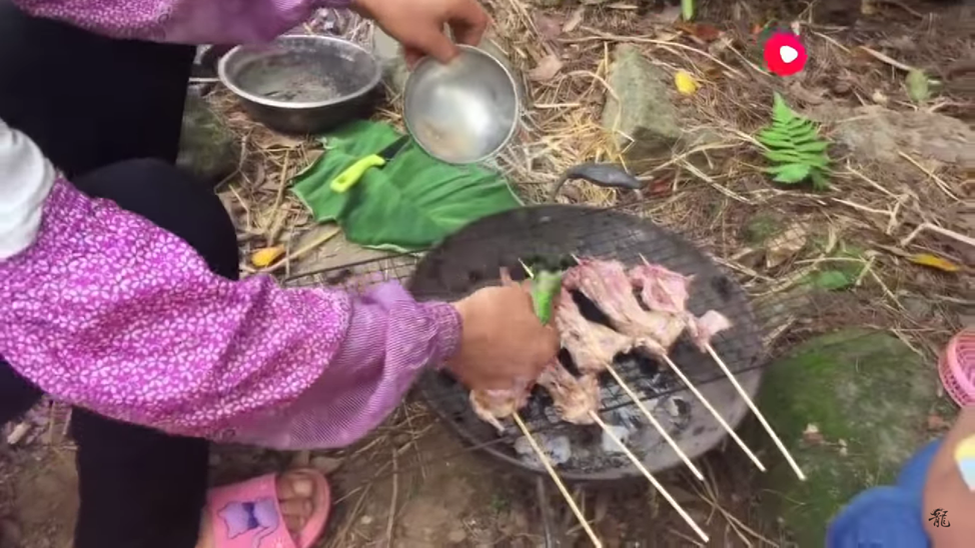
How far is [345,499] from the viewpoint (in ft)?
8.64

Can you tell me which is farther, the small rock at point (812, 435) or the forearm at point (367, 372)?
the small rock at point (812, 435)

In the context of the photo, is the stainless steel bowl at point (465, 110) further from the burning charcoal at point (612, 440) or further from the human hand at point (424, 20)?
the burning charcoal at point (612, 440)

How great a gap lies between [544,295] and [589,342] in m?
0.42

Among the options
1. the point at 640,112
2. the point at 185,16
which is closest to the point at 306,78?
the point at 640,112

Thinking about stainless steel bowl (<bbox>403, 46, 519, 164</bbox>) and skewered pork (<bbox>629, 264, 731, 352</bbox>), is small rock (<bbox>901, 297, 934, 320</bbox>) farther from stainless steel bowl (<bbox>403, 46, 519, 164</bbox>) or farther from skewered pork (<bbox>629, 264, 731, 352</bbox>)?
stainless steel bowl (<bbox>403, 46, 519, 164</bbox>)

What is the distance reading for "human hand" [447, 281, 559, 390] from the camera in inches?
71.6

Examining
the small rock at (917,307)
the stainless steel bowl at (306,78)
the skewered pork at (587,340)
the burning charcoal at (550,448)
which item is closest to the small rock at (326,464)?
the burning charcoal at (550,448)

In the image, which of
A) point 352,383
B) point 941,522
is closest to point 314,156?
point 352,383

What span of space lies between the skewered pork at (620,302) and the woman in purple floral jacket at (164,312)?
52 cm

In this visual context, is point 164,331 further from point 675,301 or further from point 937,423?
point 937,423

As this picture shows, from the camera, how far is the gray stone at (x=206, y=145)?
11.3 feet

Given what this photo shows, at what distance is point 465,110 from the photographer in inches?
129

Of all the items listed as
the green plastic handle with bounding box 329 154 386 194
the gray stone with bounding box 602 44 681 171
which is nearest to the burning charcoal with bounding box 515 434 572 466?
the green plastic handle with bounding box 329 154 386 194

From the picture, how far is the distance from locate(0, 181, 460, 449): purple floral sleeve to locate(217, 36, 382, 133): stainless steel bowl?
7.11 feet
